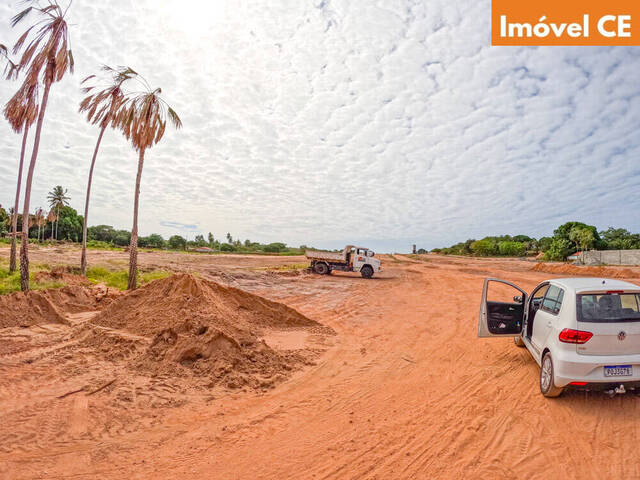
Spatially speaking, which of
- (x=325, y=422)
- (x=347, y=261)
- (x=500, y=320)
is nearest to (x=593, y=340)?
(x=500, y=320)

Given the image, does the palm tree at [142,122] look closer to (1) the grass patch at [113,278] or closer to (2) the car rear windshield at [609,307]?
(1) the grass patch at [113,278]

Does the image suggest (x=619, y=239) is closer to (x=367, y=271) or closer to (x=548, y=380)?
(x=367, y=271)

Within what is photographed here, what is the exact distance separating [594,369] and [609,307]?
2.92 feet

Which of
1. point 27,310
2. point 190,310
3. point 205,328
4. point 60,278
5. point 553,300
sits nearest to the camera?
point 553,300

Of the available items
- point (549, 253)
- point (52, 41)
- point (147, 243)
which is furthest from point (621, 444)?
point (147, 243)

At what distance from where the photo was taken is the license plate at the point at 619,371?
15.5 feet

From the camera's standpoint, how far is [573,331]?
192 inches

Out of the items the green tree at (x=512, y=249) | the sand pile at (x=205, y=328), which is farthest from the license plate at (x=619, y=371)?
the green tree at (x=512, y=249)

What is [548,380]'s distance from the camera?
524 cm

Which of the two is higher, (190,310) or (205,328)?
(190,310)

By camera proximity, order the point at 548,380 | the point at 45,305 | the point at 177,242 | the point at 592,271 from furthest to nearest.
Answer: the point at 177,242, the point at 592,271, the point at 45,305, the point at 548,380

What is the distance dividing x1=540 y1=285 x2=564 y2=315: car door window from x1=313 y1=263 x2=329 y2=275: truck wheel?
72.5 feet

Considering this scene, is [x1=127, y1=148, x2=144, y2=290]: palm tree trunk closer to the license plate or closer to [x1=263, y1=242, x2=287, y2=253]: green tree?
the license plate

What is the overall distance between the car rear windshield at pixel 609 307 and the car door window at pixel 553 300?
43 cm
